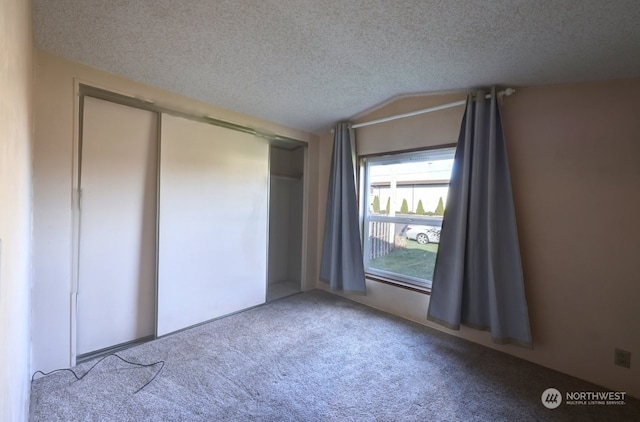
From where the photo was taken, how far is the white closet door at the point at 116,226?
2.04m

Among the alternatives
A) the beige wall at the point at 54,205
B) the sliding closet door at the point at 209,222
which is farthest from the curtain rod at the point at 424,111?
the beige wall at the point at 54,205

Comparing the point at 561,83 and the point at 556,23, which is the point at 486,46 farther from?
the point at 561,83

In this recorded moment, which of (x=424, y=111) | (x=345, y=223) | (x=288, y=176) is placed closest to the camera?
(x=424, y=111)

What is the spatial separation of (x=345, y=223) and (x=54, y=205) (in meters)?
2.52

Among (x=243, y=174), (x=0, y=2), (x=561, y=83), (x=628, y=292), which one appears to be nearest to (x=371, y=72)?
(x=561, y=83)

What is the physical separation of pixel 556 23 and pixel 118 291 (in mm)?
3380

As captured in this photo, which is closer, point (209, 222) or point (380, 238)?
point (209, 222)

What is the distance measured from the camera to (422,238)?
114 inches

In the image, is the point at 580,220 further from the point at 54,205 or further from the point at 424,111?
the point at 54,205

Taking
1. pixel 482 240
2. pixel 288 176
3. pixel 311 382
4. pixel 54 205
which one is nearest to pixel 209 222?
pixel 54 205

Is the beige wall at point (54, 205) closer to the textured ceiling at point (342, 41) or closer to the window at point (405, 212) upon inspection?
the textured ceiling at point (342, 41)

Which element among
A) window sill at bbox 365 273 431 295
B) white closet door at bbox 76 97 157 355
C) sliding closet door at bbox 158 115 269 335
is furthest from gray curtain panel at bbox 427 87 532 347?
white closet door at bbox 76 97 157 355

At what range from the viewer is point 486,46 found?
5.67ft

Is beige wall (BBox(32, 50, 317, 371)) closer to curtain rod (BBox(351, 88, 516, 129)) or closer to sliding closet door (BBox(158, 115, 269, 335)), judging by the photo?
sliding closet door (BBox(158, 115, 269, 335))
